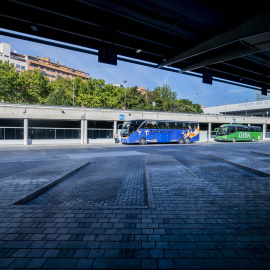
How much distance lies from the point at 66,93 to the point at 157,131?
97.2 ft

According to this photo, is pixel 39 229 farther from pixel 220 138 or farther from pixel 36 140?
pixel 220 138

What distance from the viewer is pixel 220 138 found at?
114 feet

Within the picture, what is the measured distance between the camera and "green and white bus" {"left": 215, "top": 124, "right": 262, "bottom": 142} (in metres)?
33.7

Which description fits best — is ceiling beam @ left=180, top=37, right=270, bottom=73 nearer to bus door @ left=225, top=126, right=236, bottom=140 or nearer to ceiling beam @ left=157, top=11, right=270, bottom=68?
ceiling beam @ left=157, top=11, right=270, bottom=68

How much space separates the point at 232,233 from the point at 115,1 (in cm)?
593

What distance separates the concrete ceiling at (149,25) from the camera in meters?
5.19

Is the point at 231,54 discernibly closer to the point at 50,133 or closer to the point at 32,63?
the point at 50,133

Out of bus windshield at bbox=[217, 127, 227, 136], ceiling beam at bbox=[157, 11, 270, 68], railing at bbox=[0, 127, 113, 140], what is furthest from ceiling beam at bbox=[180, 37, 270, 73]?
bus windshield at bbox=[217, 127, 227, 136]

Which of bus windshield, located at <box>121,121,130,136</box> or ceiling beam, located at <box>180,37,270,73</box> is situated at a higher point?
ceiling beam, located at <box>180,37,270,73</box>

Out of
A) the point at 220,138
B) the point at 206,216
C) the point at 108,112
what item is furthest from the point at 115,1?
the point at 220,138

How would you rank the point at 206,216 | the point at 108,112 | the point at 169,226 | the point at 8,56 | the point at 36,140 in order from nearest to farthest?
the point at 169,226
the point at 206,216
the point at 36,140
the point at 108,112
the point at 8,56

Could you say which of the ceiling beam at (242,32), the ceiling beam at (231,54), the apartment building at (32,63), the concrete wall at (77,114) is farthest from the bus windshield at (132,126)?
the apartment building at (32,63)

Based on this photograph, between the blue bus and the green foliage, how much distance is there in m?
17.1

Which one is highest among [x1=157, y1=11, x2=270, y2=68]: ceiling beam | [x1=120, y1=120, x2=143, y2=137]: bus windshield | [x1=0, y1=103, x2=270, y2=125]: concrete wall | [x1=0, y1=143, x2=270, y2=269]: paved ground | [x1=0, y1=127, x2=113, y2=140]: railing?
[x1=157, y1=11, x2=270, y2=68]: ceiling beam
